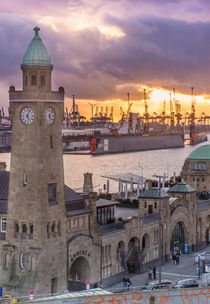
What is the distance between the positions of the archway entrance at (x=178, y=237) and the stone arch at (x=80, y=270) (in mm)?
→ 15912

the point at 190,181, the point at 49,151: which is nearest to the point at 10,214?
the point at 49,151

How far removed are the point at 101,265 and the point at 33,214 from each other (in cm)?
919

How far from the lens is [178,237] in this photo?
220 ft

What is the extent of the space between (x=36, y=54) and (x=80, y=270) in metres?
18.0

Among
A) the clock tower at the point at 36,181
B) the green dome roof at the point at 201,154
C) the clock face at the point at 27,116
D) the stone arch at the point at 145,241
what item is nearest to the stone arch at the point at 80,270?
the clock tower at the point at 36,181

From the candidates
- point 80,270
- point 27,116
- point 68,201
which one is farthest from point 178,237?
point 27,116

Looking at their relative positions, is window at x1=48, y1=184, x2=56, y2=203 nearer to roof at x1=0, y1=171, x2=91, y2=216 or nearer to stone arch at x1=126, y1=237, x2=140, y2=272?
roof at x1=0, y1=171, x2=91, y2=216

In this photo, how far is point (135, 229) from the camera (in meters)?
57.4

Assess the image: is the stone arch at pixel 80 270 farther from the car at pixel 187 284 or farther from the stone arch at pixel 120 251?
the car at pixel 187 284

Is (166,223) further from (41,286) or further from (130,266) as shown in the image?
(41,286)

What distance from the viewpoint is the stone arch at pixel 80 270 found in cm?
5128

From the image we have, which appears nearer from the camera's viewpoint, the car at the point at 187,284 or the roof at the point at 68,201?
the car at the point at 187,284

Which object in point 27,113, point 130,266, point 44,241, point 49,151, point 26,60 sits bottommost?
point 130,266

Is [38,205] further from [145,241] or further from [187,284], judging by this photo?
[145,241]
